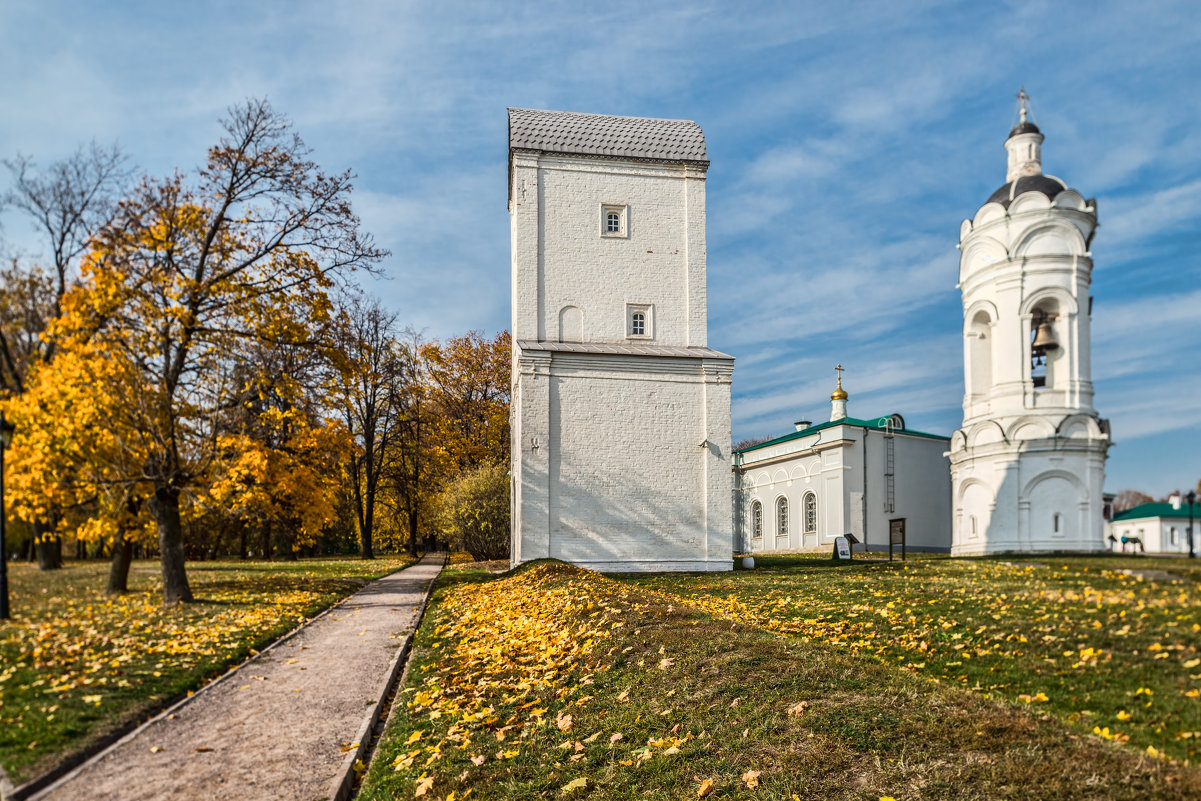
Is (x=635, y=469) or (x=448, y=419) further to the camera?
(x=448, y=419)

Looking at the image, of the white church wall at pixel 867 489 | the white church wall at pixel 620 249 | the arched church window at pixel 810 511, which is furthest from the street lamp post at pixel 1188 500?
the arched church window at pixel 810 511

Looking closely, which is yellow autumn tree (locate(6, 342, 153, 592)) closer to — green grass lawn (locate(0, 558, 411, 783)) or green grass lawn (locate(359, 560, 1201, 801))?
green grass lawn (locate(0, 558, 411, 783))

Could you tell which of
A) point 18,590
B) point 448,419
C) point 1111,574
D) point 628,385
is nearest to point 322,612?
point 18,590

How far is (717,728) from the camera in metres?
5.52

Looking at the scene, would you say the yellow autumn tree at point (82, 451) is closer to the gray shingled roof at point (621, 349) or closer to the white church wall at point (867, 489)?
the gray shingled roof at point (621, 349)

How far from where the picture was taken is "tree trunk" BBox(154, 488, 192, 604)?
13422 mm

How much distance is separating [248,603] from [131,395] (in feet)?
20.8

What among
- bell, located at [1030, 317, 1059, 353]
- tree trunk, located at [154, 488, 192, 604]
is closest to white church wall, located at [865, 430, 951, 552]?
tree trunk, located at [154, 488, 192, 604]

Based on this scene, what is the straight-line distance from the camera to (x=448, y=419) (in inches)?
1737

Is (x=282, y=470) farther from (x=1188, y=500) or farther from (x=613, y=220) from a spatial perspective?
(x=1188, y=500)

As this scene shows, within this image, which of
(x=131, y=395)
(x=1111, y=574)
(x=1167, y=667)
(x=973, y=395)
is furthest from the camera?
(x=973, y=395)

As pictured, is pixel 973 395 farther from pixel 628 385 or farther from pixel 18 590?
pixel 18 590

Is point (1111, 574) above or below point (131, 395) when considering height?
below

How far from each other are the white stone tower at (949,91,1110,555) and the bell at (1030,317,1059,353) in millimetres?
16
